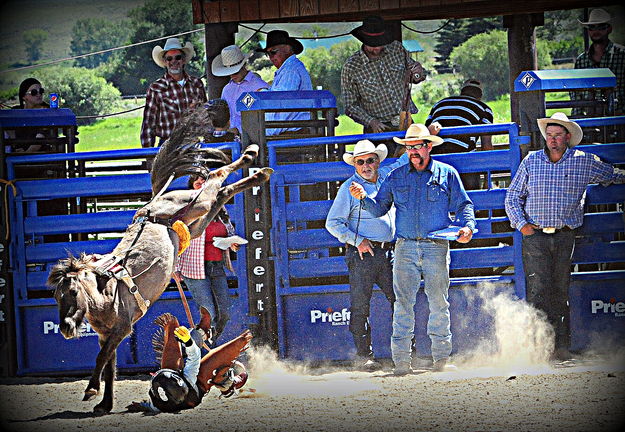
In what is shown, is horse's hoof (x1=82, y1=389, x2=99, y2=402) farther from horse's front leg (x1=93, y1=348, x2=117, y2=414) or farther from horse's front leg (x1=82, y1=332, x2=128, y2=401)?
horse's front leg (x1=93, y1=348, x2=117, y2=414)

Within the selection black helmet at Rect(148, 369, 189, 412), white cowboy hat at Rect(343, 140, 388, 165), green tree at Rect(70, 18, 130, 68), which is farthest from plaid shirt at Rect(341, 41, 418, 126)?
green tree at Rect(70, 18, 130, 68)

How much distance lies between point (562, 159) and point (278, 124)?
92.7 inches

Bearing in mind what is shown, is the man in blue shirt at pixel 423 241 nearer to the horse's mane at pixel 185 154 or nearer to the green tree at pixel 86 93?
the horse's mane at pixel 185 154

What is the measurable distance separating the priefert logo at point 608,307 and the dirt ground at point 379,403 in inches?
17.0

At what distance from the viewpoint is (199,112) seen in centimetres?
763

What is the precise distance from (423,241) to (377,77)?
1741mm

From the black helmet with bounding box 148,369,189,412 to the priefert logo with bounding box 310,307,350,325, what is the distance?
5.09ft

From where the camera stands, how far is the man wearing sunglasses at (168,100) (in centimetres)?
858

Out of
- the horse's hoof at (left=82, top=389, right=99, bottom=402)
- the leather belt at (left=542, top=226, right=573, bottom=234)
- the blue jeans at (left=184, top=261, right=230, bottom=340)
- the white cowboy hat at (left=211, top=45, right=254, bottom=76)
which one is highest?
the white cowboy hat at (left=211, top=45, right=254, bottom=76)

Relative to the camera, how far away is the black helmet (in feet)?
20.6

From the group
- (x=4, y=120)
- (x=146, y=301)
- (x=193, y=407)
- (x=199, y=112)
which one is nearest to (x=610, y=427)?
(x=193, y=407)

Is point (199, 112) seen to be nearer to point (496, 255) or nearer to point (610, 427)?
point (496, 255)

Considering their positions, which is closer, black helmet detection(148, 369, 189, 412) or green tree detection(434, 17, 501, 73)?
black helmet detection(148, 369, 189, 412)

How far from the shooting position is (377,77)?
8.10m
